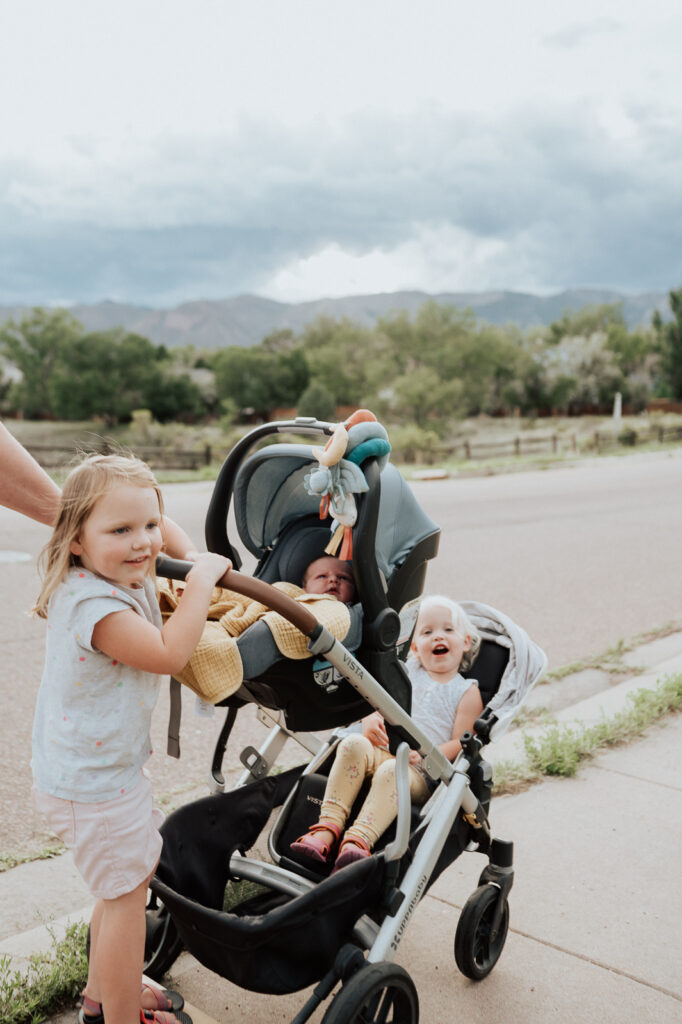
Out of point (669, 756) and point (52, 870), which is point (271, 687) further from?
point (669, 756)

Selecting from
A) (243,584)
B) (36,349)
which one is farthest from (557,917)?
(36,349)

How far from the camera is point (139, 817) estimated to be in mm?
1975

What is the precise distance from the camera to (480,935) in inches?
99.9

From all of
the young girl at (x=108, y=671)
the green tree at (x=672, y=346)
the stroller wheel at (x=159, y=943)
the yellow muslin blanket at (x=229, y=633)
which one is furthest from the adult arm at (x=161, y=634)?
the green tree at (x=672, y=346)

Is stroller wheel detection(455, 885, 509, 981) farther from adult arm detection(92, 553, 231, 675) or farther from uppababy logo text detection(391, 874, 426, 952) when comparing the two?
adult arm detection(92, 553, 231, 675)

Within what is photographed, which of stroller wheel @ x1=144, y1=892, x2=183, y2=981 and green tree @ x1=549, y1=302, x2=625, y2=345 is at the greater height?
green tree @ x1=549, y1=302, x2=625, y2=345

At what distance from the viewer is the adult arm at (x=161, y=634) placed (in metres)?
1.85

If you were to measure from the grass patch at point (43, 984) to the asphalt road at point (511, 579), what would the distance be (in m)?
0.86

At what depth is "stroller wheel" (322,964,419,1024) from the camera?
6.45ft

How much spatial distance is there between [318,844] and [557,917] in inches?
34.7

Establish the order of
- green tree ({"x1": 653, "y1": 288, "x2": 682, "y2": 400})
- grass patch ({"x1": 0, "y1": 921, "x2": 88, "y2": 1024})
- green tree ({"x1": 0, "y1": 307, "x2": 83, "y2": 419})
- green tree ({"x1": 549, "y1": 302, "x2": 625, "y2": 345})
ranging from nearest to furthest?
grass patch ({"x1": 0, "y1": 921, "x2": 88, "y2": 1024})
green tree ({"x1": 653, "y1": 288, "x2": 682, "y2": 400})
green tree ({"x1": 0, "y1": 307, "x2": 83, "y2": 419})
green tree ({"x1": 549, "y1": 302, "x2": 625, "y2": 345})

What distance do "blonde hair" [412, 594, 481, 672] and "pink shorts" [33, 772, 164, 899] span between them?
1182mm

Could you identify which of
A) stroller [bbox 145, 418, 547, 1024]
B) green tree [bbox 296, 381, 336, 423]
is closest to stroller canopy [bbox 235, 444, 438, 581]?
stroller [bbox 145, 418, 547, 1024]

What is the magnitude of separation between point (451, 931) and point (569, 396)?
233ft
